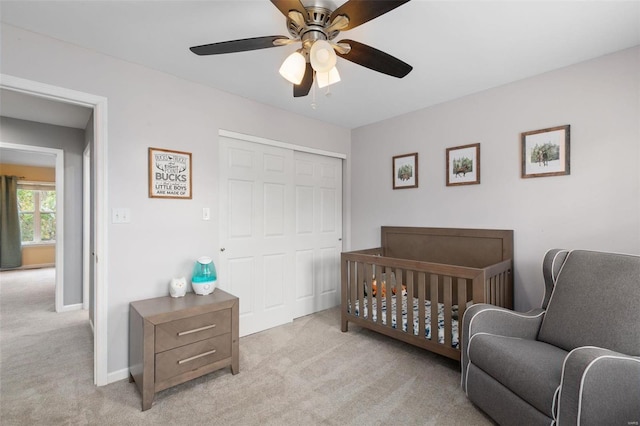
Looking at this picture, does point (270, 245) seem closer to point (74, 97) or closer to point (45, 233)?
point (74, 97)

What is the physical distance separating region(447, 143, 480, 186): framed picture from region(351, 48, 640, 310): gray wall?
2.0 inches

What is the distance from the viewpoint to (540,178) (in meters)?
2.31

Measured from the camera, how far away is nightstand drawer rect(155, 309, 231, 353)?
182 cm

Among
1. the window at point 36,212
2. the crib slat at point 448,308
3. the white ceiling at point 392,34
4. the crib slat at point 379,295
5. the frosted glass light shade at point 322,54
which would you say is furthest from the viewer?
the window at point 36,212

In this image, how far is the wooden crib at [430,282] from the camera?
83.4 inches

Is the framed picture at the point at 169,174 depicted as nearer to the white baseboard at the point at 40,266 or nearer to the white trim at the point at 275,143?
the white trim at the point at 275,143

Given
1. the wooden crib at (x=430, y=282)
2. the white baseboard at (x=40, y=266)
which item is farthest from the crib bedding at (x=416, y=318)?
the white baseboard at (x=40, y=266)

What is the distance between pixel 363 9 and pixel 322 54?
0.24 metres

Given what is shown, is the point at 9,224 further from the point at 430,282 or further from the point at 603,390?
the point at 603,390

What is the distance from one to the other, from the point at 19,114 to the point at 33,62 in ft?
6.30

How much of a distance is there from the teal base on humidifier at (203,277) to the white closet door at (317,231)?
1147mm

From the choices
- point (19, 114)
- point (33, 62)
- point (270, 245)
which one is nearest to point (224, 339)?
point (270, 245)

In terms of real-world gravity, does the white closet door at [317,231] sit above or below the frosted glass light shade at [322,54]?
below

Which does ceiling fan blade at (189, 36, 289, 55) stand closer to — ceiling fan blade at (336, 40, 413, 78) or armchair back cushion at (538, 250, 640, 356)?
ceiling fan blade at (336, 40, 413, 78)
